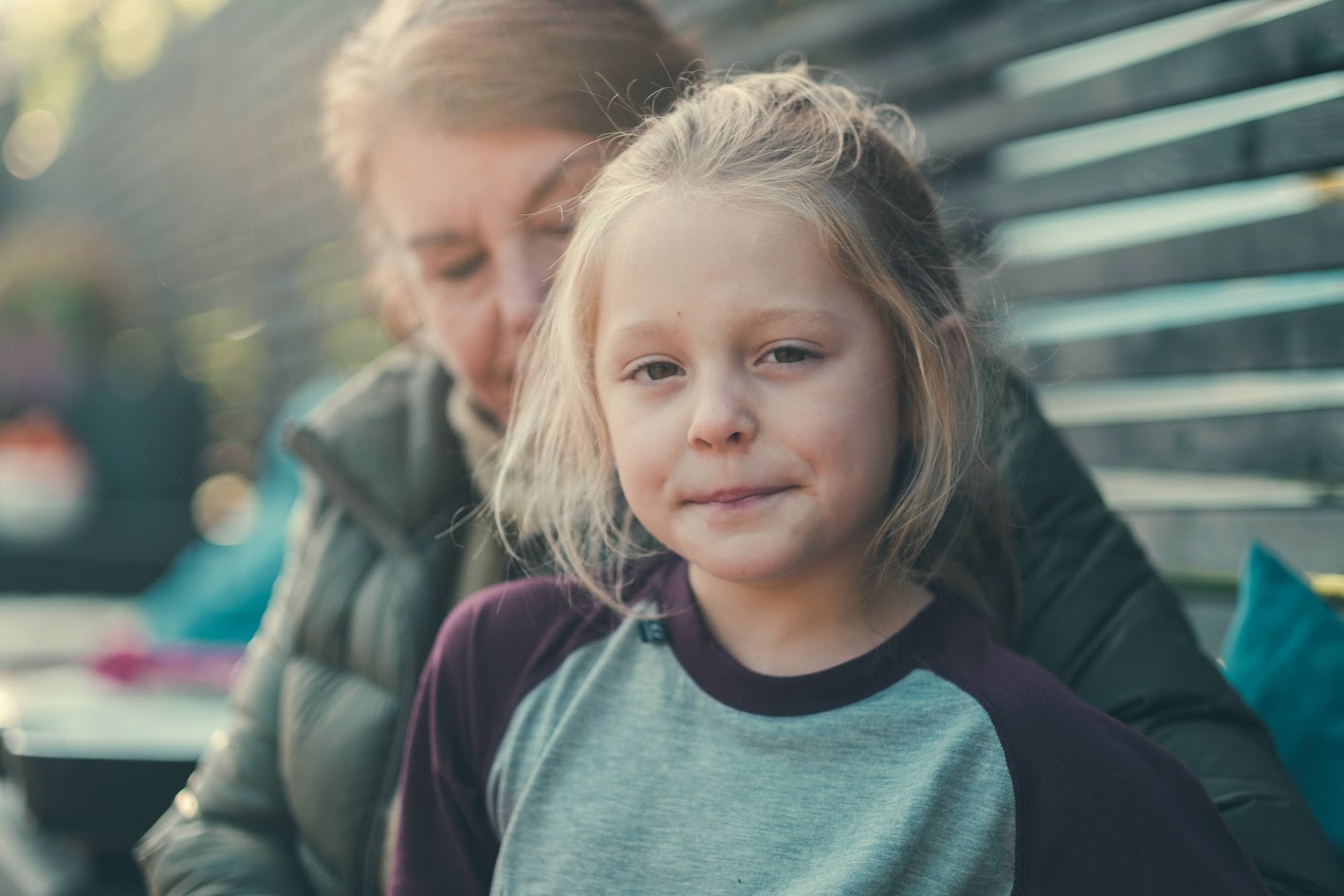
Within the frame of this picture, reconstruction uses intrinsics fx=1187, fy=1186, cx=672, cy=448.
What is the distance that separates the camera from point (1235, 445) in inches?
69.9

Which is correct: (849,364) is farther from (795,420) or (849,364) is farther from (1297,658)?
(1297,658)

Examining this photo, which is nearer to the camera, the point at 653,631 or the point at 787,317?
the point at 787,317

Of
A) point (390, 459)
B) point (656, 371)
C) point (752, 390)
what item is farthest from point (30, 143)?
point (752, 390)

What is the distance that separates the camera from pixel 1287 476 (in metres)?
1.70

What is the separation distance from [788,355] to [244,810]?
98 cm

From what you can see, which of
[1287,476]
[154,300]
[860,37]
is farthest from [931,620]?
[154,300]

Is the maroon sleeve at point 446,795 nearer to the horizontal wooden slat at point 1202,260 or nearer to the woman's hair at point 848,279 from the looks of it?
the woman's hair at point 848,279

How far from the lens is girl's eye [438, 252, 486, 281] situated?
57.1 inches

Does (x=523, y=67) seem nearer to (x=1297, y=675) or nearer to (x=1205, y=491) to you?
(x=1297, y=675)

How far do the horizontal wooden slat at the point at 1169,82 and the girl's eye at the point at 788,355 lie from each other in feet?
3.31

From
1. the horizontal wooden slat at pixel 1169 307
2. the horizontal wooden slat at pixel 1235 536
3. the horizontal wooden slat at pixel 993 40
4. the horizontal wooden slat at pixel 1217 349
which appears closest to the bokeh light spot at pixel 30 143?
the horizontal wooden slat at pixel 993 40

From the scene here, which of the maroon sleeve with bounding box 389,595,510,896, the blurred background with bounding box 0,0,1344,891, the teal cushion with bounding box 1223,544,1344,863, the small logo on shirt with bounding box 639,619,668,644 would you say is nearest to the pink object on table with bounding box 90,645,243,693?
the blurred background with bounding box 0,0,1344,891

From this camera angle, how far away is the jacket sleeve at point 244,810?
140cm

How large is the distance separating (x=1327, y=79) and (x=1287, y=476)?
543mm
